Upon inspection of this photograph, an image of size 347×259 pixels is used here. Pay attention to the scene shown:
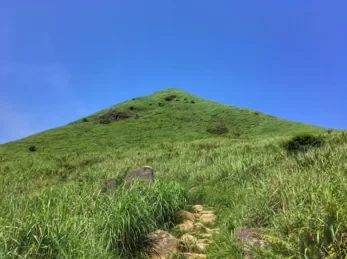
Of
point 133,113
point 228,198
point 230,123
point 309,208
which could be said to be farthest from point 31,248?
point 133,113

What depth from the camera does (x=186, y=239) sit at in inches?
246

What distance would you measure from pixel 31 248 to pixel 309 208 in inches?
137

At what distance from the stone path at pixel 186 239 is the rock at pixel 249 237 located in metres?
0.78

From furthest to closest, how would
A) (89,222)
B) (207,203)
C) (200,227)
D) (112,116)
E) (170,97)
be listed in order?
(170,97)
(112,116)
(207,203)
(200,227)
(89,222)

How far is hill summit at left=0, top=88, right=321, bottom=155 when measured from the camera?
150 feet

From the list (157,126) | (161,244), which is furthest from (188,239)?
(157,126)

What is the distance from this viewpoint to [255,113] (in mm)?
61844

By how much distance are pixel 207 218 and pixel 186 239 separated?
1241mm

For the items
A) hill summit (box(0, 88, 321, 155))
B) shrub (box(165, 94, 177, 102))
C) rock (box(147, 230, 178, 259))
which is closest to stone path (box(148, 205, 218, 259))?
rock (box(147, 230, 178, 259))

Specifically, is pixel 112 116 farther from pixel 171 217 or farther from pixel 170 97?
pixel 171 217

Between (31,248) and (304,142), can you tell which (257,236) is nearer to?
(31,248)

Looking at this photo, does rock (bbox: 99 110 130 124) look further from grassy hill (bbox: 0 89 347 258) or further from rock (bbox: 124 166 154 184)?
rock (bbox: 124 166 154 184)

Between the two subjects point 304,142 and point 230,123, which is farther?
point 230,123

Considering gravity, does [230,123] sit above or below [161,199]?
above
